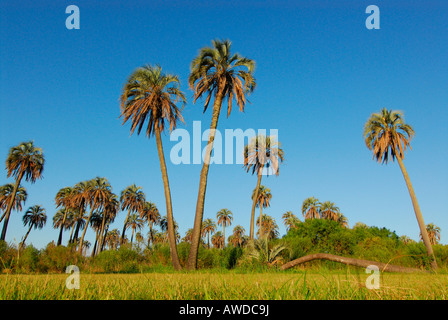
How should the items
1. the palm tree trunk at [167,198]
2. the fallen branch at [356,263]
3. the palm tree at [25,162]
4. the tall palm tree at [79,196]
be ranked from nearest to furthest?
the fallen branch at [356,263], the palm tree trunk at [167,198], the palm tree at [25,162], the tall palm tree at [79,196]

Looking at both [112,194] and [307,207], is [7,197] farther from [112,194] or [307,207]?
[307,207]

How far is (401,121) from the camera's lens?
31688mm

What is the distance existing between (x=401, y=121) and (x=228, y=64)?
1980 cm

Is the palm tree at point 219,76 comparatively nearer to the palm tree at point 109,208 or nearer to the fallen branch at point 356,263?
the fallen branch at point 356,263

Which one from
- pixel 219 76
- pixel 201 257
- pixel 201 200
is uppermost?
pixel 219 76

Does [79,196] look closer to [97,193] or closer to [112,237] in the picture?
[97,193]

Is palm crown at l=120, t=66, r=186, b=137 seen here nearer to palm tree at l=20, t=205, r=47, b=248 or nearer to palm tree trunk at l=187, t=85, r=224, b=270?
palm tree trunk at l=187, t=85, r=224, b=270

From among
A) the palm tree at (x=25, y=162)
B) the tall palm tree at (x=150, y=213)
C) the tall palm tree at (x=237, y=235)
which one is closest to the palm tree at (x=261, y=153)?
the palm tree at (x=25, y=162)

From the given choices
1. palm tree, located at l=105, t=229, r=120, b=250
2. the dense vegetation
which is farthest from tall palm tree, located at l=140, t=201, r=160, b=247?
the dense vegetation

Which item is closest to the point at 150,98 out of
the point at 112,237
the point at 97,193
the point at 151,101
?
the point at 151,101

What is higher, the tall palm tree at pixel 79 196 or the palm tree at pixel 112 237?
the tall palm tree at pixel 79 196
